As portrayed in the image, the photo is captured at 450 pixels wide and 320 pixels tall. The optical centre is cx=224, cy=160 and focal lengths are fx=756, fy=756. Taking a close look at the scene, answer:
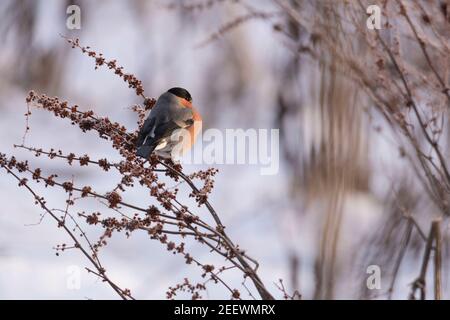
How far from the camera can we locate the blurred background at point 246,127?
232 centimetres

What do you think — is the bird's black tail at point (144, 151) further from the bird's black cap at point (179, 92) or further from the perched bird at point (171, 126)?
the bird's black cap at point (179, 92)

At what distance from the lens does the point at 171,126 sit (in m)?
2.12

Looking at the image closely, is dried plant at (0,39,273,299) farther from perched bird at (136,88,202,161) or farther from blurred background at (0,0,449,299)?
blurred background at (0,0,449,299)

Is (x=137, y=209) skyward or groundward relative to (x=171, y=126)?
groundward

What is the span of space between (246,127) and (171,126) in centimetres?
200

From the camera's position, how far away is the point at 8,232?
11.8 ft

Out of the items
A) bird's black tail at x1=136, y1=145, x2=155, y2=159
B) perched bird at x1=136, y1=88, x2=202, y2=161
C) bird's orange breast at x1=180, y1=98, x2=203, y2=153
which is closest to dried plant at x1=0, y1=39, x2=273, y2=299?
bird's black tail at x1=136, y1=145, x2=155, y2=159

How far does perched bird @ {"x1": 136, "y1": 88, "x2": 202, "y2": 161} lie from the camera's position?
1.88 meters

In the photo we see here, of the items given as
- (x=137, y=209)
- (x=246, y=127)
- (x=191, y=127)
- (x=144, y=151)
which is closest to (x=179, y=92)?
(x=191, y=127)

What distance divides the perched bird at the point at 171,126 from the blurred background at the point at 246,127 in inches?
15.8

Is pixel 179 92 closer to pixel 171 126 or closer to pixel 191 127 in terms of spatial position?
pixel 191 127

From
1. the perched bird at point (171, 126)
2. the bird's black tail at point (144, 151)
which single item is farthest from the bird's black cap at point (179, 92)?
the bird's black tail at point (144, 151)
